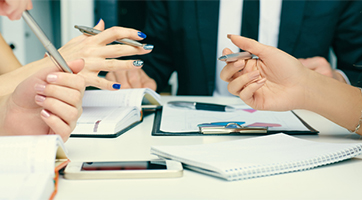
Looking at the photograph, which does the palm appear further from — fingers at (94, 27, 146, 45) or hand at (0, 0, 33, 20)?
hand at (0, 0, 33, 20)

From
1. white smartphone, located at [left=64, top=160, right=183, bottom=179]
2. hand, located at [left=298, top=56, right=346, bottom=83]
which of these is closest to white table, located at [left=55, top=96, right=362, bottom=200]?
white smartphone, located at [left=64, top=160, right=183, bottom=179]

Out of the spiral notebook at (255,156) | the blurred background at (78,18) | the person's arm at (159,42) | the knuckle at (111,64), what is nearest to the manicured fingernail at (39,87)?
the spiral notebook at (255,156)

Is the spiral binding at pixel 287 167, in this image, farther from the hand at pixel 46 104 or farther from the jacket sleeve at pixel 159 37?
the jacket sleeve at pixel 159 37

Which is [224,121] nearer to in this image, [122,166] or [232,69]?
[232,69]

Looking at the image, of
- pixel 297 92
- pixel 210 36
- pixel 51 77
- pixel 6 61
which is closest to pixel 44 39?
pixel 51 77

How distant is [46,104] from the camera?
43 cm

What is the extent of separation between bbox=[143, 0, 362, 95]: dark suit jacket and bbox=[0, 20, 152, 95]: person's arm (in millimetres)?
715

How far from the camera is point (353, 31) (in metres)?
1.48

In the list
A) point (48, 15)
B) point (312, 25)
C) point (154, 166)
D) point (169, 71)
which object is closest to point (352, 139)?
point (154, 166)

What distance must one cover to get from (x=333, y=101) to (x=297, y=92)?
0.28 ft

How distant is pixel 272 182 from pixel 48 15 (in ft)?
10.2

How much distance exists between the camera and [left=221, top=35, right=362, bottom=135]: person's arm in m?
0.67

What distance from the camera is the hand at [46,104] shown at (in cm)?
43

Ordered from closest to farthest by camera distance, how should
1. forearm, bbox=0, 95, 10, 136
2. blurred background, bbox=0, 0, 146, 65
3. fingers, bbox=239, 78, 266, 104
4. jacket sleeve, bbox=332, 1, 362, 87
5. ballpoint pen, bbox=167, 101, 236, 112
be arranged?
forearm, bbox=0, 95, 10, 136 < fingers, bbox=239, 78, 266, 104 < ballpoint pen, bbox=167, 101, 236, 112 < jacket sleeve, bbox=332, 1, 362, 87 < blurred background, bbox=0, 0, 146, 65
